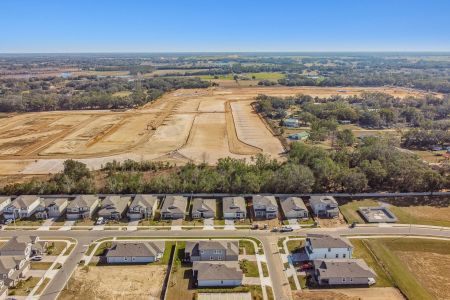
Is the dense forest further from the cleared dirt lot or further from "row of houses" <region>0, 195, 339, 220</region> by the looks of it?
the cleared dirt lot

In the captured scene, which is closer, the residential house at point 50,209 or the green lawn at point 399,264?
the green lawn at point 399,264

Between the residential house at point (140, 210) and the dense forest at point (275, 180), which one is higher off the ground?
the dense forest at point (275, 180)

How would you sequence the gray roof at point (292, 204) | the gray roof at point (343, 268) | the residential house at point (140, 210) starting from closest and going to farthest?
the gray roof at point (343, 268)
the residential house at point (140, 210)
the gray roof at point (292, 204)

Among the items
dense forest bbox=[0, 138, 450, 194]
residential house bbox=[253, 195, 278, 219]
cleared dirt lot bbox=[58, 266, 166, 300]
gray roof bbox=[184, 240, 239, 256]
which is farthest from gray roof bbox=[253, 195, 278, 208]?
cleared dirt lot bbox=[58, 266, 166, 300]

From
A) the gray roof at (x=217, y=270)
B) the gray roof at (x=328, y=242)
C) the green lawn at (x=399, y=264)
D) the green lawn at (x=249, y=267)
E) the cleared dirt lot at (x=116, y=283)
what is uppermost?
the gray roof at (x=328, y=242)

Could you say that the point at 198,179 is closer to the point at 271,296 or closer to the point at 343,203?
the point at 343,203

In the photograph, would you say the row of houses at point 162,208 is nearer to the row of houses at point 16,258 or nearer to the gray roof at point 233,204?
the gray roof at point 233,204

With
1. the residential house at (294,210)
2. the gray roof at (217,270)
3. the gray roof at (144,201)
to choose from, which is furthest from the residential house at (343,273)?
the gray roof at (144,201)
